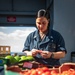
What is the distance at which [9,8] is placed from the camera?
464 inches

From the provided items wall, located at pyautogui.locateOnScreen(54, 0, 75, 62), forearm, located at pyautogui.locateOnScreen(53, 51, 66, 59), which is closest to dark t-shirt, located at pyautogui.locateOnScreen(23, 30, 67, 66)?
forearm, located at pyautogui.locateOnScreen(53, 51, 66, 59)

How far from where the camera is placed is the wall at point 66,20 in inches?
368

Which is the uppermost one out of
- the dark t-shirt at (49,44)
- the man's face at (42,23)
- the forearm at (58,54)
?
the man's face at (42,23)

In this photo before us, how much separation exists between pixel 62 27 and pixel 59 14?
0.51 m

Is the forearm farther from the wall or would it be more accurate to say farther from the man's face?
the wall

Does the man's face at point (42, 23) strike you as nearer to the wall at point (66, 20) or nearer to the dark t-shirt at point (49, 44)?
the dark t-shirt at point (49, 44)

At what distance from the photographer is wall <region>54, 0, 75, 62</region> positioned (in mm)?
9359

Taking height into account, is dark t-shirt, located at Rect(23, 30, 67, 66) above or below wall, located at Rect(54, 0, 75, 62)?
below

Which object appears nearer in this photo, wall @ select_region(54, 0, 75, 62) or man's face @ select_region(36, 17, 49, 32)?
man's face @ select_region(36, 17, 49, 32)

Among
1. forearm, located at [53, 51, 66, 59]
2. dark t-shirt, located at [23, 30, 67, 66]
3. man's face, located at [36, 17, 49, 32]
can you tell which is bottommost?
forearm, located at [53, 51, 66, 59]

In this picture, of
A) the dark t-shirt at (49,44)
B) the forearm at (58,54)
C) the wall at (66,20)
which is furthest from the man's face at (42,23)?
the wall at (66,20)

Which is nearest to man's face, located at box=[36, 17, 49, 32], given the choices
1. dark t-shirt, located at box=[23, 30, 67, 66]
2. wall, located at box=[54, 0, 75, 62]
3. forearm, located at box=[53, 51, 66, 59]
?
dark t-shirt, located at box=[23, 30, 67, 66]

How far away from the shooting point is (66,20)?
948cm

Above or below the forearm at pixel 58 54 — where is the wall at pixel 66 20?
above
